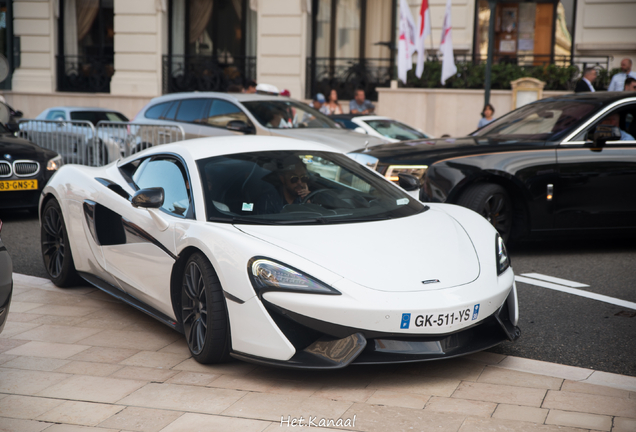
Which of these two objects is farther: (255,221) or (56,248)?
(56,248)

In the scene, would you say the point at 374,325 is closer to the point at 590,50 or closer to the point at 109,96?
the point at 590,50

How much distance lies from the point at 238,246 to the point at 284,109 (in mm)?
7410

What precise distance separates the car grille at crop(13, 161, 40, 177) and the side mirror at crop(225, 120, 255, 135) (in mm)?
2614

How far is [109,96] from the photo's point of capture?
22797 millimetres

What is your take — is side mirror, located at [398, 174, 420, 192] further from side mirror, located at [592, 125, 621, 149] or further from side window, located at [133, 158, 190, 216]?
side mirror, located at [592, 125, 621, 149]

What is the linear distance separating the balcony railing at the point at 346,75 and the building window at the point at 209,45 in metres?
2.03

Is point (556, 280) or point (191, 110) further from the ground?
point (191, 110)

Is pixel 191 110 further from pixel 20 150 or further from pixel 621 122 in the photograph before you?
pixel 621 122

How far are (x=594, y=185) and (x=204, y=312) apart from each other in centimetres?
448

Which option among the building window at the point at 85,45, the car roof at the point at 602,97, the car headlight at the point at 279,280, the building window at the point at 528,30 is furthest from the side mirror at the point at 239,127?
the building window at the point at 85,45

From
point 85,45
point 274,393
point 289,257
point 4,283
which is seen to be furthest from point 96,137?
point 85,45

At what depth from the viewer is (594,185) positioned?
7070 mm

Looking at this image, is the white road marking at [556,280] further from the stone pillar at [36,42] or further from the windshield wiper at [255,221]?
the stone pillar at [36,42]

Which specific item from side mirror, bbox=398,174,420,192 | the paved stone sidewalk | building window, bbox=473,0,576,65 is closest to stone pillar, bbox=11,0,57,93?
building window, bbox=473,0,576,65
